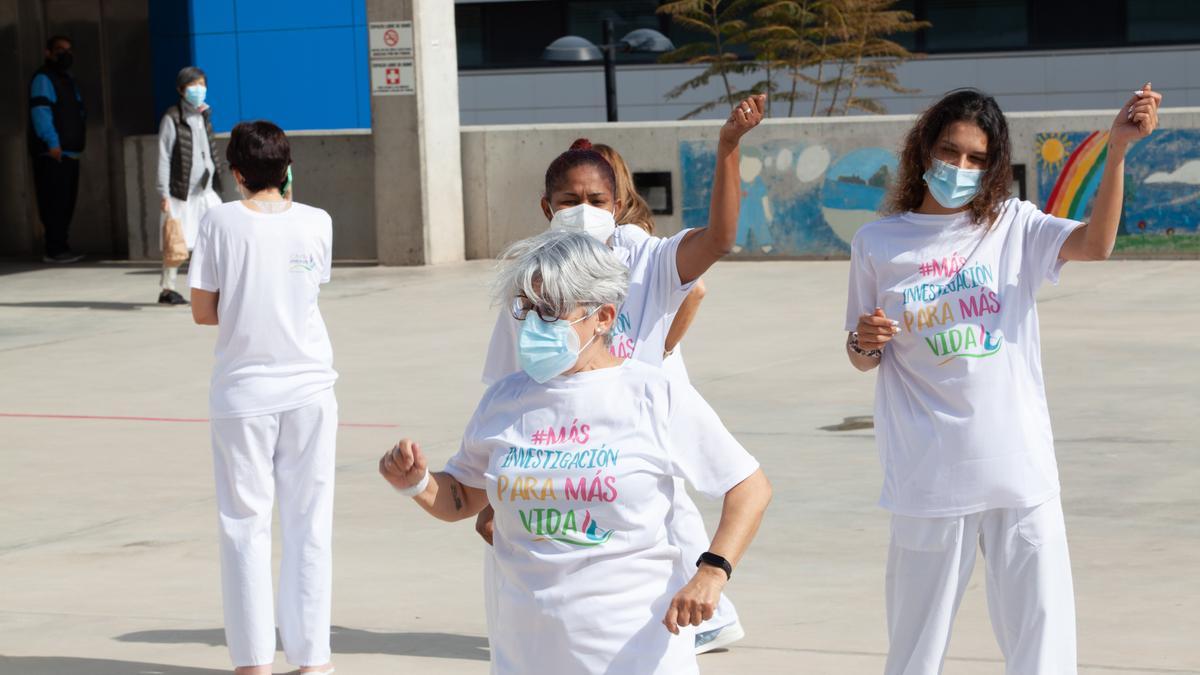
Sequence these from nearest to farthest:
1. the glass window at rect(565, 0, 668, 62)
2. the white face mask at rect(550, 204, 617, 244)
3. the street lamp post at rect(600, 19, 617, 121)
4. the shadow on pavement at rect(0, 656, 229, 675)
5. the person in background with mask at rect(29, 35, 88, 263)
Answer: the white face mask at rect(550, 204, 617, 244) < the shadow on pavement at rect(0, 656, 229, 675) < the person in background with mask at rect(29, 35, 88, 263) < the street lamp post at rect(600, 19, 617, 121) < the glass window at rect(565, 0, 668, 62)

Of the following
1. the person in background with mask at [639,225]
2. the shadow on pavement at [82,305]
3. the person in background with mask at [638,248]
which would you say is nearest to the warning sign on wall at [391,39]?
the shadow on pavement at [82,305]

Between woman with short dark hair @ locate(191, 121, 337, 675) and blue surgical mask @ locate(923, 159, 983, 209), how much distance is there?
6.83 feet

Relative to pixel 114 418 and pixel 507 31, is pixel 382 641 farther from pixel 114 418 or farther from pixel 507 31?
pixel 507 31

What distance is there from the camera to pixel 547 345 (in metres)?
3.39

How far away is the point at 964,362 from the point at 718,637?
170cm

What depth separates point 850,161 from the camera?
17.3m

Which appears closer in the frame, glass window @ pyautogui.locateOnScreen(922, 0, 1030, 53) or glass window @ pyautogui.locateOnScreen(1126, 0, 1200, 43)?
glass window @ pyautogui.locateOnScreen(1126, 0, 1200, 43)

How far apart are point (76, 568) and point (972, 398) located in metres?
4.17

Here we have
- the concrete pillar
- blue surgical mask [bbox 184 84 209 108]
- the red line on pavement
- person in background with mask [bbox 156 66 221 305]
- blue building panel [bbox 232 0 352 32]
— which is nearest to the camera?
the red line on pavement

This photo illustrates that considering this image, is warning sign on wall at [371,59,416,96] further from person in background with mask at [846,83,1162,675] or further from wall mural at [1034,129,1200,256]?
person in background with mask at [846,83,1162,675]

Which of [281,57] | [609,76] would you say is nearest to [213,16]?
[281,57]

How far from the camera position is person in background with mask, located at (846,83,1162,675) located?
4273mm

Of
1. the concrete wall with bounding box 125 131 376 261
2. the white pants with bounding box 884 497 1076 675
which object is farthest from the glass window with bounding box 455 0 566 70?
the white pants with bounding box 884 497 1076 675

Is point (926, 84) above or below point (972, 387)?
above
